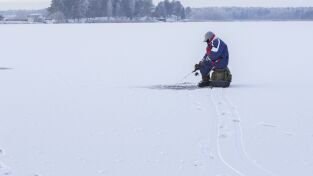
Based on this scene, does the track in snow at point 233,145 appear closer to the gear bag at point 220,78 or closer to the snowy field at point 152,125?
the snowy field at point 152,125

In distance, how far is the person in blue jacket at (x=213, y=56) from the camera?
40.2ft

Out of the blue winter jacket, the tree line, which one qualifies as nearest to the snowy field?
the blue winter jacket

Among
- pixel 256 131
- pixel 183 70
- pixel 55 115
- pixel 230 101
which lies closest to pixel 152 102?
pixel 230 101

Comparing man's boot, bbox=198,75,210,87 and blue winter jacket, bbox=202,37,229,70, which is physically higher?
blue winter jacket, bbox=202,37,229,70

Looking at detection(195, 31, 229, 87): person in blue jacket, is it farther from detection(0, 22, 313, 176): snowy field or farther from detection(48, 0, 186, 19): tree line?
detection(48, 0, 186, 19): tree line

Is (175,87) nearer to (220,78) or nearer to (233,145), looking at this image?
(220,78)

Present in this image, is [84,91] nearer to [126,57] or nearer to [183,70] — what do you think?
[183,70]

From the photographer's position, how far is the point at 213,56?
12.3 meters

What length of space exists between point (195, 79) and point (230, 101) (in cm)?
397

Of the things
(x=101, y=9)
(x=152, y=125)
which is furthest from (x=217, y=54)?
(x=101, y=9)

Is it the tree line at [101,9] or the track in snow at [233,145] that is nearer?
the track in snow at [233,145]

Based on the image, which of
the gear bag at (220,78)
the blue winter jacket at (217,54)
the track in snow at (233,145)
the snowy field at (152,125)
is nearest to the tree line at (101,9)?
the snowy field at (152,125)

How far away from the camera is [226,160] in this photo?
6.24 meters

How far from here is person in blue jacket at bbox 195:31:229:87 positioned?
12.2 metres
